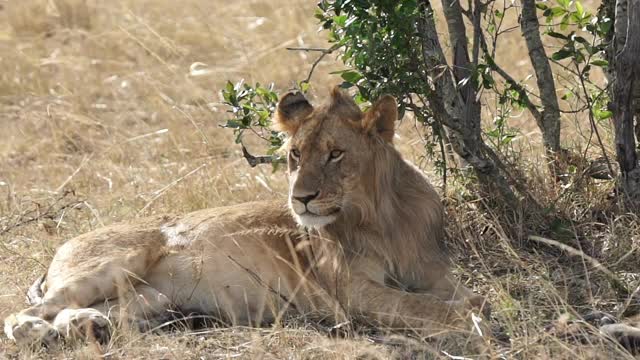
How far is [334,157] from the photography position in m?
4.19

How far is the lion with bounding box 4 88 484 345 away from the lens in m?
4.16

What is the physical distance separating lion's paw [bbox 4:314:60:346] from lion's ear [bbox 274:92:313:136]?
1.15 meters

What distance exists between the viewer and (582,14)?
4.83 meters

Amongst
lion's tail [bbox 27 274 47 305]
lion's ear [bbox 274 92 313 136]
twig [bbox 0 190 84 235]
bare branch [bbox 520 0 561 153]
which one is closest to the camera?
lion's ear [bbox 274 92 313 136]

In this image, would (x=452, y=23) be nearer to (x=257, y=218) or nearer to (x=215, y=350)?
(x=257, y=218)

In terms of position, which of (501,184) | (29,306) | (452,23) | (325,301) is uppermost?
(452,23)

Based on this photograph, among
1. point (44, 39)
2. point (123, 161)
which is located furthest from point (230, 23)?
point (123, 161)

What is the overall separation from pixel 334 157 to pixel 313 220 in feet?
0.82

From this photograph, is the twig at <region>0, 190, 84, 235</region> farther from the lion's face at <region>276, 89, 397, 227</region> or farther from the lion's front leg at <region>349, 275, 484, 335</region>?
the lion's front leg at <region>349, 275, 484, 335</region>

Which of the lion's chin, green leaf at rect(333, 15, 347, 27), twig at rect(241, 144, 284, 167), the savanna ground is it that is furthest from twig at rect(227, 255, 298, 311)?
green leaf at rect(333, 15, 347, 27)

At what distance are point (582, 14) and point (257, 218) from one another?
162 centimetres

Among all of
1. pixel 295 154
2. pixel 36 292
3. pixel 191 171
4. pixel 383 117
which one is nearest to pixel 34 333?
pixel 36 292

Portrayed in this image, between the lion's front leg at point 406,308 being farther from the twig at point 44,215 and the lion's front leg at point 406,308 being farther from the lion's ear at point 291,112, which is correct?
the twig at point 44,215

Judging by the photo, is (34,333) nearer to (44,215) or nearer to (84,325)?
(84,325)
